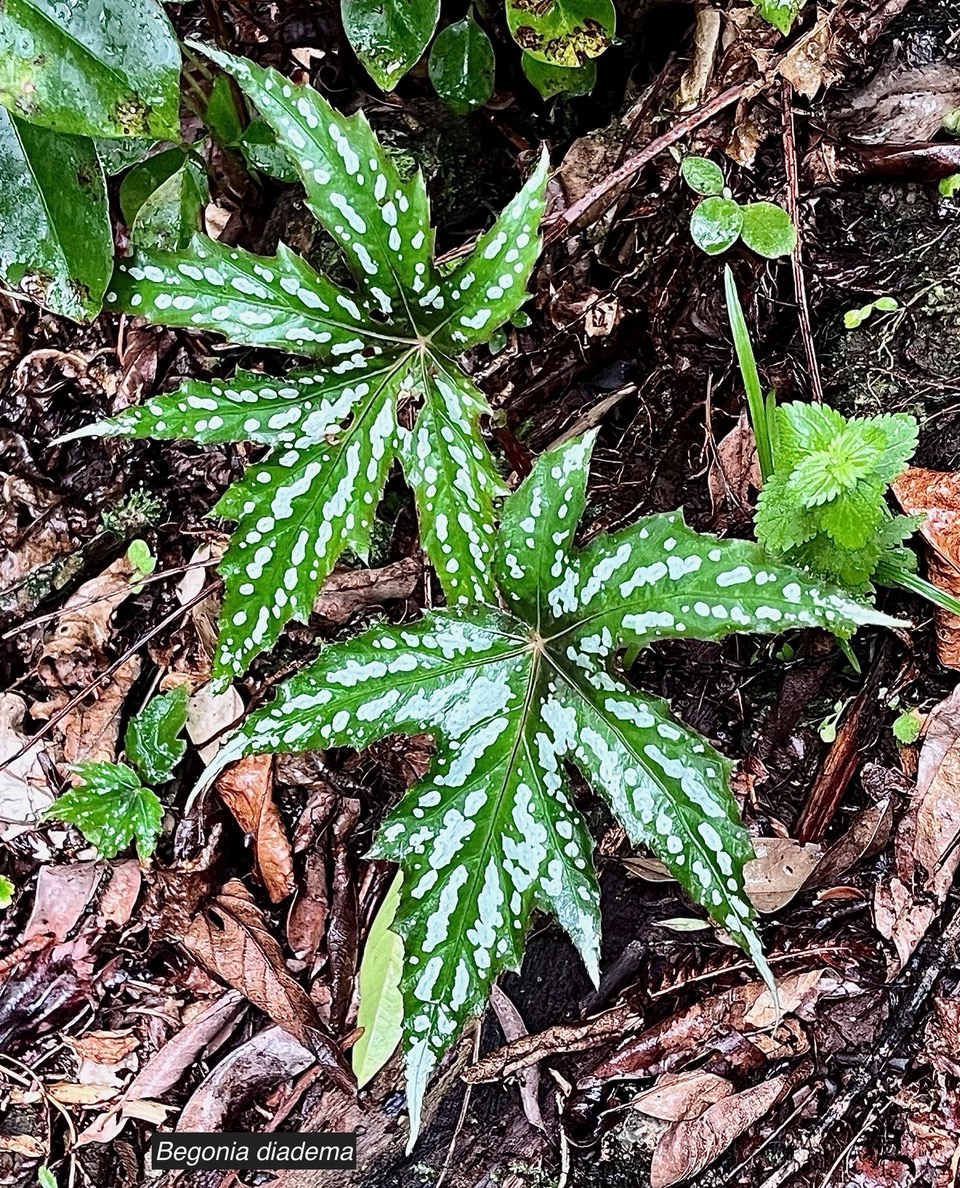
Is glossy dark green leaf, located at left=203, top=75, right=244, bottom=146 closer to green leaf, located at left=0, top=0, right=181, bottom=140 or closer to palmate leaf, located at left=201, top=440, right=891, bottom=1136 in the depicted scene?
green leaf, located at left=0, top=0, right=181, bottom=140

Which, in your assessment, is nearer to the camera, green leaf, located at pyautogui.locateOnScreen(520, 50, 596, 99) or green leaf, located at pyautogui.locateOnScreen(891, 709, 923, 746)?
green leaf, located at pyautogui.locateOnScreen(891, 709, 923, 746)

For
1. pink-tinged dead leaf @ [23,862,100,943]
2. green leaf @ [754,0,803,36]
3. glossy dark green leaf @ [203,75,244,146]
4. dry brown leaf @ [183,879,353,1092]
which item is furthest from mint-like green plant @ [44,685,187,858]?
green leaf @ [754,0,803,36]

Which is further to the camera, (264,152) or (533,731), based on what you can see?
(264,152)

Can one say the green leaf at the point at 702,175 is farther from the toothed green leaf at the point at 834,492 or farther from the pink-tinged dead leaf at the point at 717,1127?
the pink-tinged dead leaf at the point at 717,1127

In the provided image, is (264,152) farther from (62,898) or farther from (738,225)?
(62,898)

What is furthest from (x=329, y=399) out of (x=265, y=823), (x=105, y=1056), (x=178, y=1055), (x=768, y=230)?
(x=105, y=1056)

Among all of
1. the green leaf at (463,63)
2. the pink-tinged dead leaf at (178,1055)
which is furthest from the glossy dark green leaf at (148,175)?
the pink-tinged dead leaf at (178,1055)
